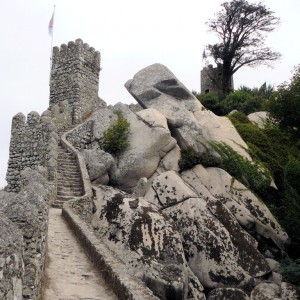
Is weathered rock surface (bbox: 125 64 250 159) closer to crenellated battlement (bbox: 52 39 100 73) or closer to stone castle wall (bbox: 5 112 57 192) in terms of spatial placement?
crenellated battlement (bbox: 52 39 100 73)

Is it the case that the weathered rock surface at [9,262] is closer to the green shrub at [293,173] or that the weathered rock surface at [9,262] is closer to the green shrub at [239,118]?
the green shrub at [293,173]

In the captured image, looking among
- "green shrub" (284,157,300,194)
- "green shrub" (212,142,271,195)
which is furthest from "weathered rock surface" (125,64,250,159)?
"green shrub" (284,157,300,194)

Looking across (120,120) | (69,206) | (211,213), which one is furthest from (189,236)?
(120,120)

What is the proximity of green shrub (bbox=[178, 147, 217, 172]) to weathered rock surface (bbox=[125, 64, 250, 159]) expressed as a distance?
934mm

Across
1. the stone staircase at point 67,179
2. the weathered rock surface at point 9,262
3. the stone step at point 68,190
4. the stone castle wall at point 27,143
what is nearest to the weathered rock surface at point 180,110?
the stone staircase at point 67,179

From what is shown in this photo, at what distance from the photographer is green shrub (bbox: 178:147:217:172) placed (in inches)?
838

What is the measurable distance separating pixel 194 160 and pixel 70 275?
13.9 metres

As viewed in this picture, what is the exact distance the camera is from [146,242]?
13.7 metres

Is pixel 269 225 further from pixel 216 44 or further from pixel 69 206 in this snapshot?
pixel 216 44

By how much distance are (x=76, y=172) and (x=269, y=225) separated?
9.97 metres

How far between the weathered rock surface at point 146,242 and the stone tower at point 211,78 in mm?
32962

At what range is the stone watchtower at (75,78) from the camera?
27.7 m

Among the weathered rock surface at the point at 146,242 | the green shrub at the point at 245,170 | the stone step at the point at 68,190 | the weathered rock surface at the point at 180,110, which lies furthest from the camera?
the weathered rock surface at the point at 180,110

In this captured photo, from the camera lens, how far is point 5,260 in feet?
11.1
